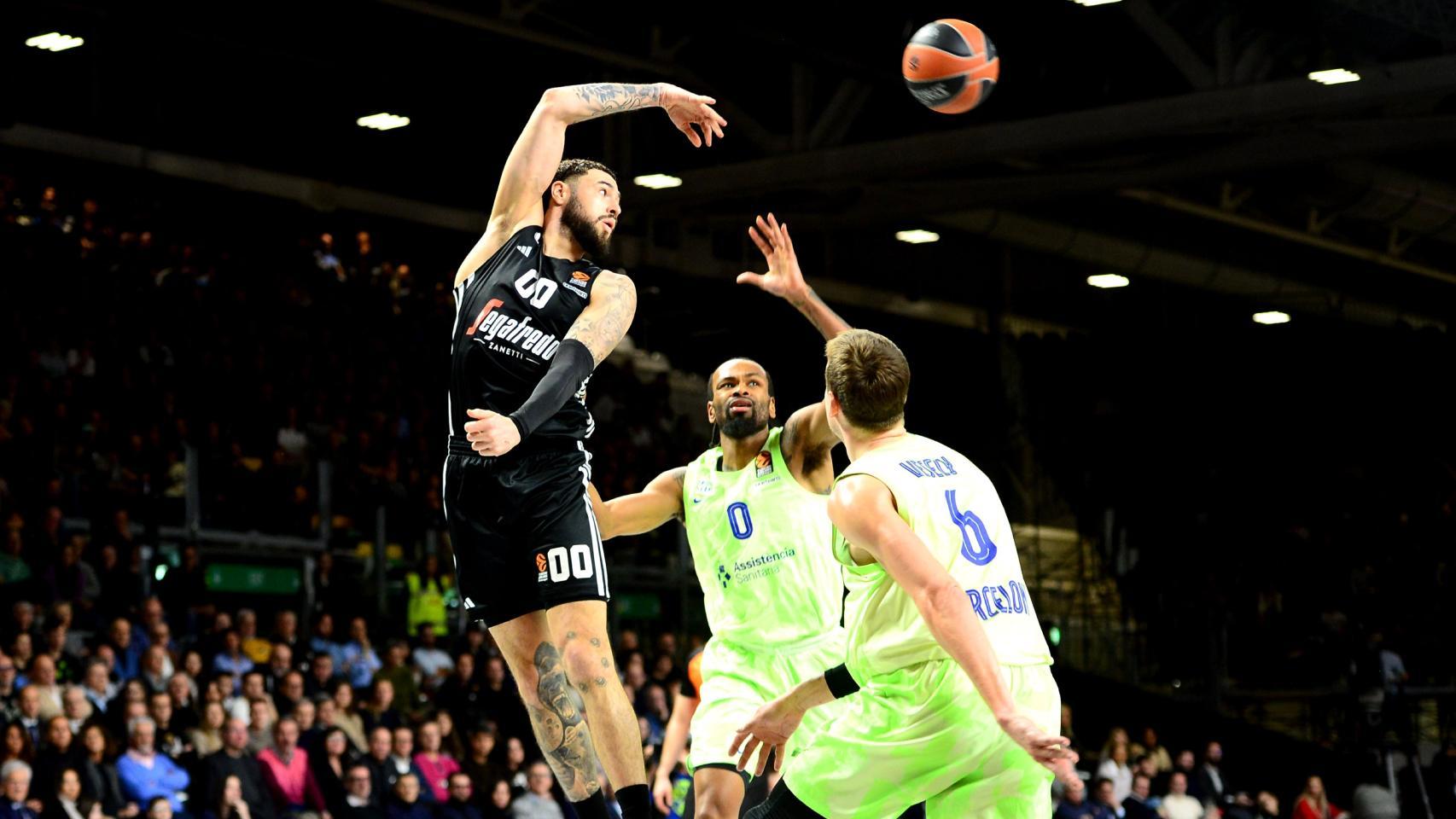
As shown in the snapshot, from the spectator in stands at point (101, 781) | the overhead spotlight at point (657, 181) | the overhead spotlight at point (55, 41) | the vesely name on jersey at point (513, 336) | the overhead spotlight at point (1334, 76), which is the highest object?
the overhead spotlight at point (55, 41)

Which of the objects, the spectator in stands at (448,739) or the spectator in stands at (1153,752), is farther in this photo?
the spectator in stands at (1153,752)

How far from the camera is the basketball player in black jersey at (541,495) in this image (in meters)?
6.96

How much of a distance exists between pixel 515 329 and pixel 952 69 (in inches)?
141

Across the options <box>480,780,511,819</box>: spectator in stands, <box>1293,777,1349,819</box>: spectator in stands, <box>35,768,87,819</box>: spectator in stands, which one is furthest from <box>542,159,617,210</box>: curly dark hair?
<box>1293,777,1349,819</box>: spectator in stands

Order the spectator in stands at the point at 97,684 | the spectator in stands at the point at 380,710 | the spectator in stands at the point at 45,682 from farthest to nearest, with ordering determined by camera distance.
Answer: the spectator in stands at the point at 380,710 < the spectator in stands at the point at 97,684 < the spectator in stands at the point at 45,682

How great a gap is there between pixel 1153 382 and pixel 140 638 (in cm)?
2029

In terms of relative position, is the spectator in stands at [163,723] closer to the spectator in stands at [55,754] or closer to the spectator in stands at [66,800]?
the spectator in stands at [55,754]

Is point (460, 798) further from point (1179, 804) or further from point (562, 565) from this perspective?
point (562, 565)

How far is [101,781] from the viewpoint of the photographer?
14.4 metres

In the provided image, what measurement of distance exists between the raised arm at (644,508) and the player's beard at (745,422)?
396 mm

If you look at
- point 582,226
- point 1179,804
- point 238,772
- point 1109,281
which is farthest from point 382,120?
point 582,226

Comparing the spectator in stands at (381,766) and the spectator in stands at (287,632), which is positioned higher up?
the spectator in stands at (287,632)

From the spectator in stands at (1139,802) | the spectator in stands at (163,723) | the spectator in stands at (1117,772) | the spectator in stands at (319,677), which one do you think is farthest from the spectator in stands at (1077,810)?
the spectator in stands at (163,723)

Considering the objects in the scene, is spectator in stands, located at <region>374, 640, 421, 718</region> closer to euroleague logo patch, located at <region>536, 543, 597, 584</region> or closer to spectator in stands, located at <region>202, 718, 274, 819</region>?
spectator in stands, located at <region>202, 718, 274, 819</region>
